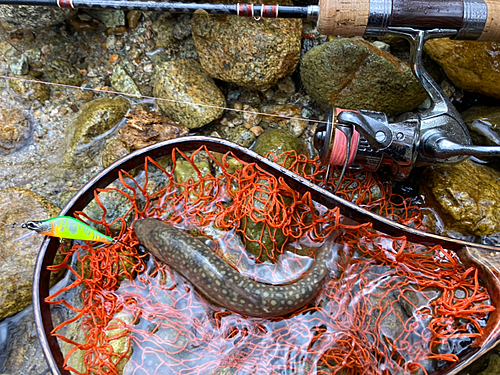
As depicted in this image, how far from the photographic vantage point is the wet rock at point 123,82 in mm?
4055

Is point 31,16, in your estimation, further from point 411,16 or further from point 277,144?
point 411,16

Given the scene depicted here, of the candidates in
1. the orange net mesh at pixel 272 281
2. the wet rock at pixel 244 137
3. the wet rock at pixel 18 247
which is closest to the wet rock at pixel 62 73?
the wet rock at pixel 18 247

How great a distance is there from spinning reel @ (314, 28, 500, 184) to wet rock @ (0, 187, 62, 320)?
9.08 ft

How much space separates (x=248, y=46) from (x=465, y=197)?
247 centimetres

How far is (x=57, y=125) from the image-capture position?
4020 millimetres

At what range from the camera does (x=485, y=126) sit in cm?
343

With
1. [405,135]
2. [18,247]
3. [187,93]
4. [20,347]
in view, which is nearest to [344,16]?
[405,135]

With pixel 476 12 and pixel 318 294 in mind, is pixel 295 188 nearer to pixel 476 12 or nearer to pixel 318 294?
pixel 318 294

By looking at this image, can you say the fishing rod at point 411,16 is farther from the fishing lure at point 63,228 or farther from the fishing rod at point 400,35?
the fishing lure at point 63,228

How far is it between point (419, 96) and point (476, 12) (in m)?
0.97

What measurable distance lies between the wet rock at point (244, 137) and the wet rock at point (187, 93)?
285 millimetres

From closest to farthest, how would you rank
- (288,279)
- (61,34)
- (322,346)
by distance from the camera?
(322,346) < (288,279) < (61,34)

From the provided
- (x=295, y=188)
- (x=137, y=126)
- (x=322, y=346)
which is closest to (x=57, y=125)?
(x=137, y=126)

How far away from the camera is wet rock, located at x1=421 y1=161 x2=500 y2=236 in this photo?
3178 mm
